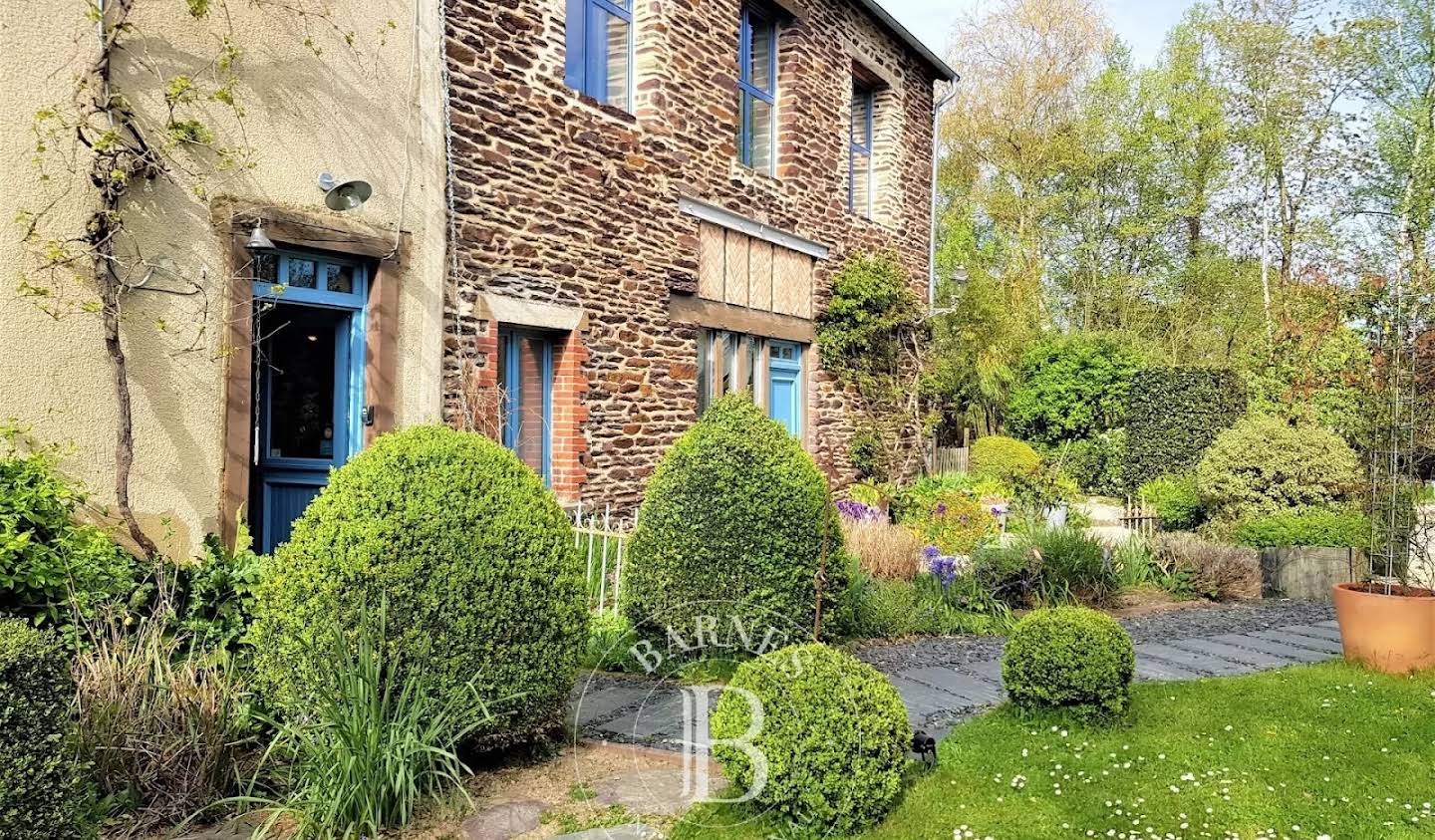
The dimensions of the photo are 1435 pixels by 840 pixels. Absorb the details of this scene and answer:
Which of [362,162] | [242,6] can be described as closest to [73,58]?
[242,6]

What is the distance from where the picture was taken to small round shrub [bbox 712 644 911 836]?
3.10 m

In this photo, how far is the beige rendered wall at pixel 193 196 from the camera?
4.88 m

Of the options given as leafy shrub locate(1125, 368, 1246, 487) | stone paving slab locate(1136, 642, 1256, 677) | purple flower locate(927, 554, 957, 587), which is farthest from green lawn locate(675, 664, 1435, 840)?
leafy shrub locate(1125, 368, 1246, 487)

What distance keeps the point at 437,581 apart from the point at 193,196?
3582 millimetres

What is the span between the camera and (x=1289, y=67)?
2014cm

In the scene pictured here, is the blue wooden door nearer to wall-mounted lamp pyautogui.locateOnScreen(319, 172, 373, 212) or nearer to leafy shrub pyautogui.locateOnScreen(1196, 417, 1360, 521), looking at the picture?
leafy shrub pyautogui.locateOnScreen(1196, 417, 1360, 521)

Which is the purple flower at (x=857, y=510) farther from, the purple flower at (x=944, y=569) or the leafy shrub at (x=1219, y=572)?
the leafy shrub at (x=1219, y=572)

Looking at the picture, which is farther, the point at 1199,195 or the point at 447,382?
the point at 1199,195

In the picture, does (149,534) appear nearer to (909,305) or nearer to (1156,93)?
(909,305)

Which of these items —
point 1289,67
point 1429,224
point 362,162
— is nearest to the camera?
point 362,162

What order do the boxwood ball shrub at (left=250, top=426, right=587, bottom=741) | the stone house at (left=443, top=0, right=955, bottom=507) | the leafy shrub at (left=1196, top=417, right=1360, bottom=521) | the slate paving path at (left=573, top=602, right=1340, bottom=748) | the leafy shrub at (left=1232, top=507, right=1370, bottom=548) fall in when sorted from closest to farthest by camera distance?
the boxwood ball shrub at (left=250, top=426, right=587, bottom=741) → the slate paving path at (left=573, top=602, right=1340, bottom=748) → the stone house at (left=443, top=0, right=955, bottom=507) → the leafy shrub at (left=1232, top=507, right=1370, bottom=548) → the leafy shrub at (left=1196, top=417, right=1360, bottom=521)

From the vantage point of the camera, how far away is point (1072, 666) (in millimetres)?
4219

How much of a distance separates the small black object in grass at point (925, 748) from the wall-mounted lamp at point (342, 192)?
5164 millimetres

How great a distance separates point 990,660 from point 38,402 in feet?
19.0
